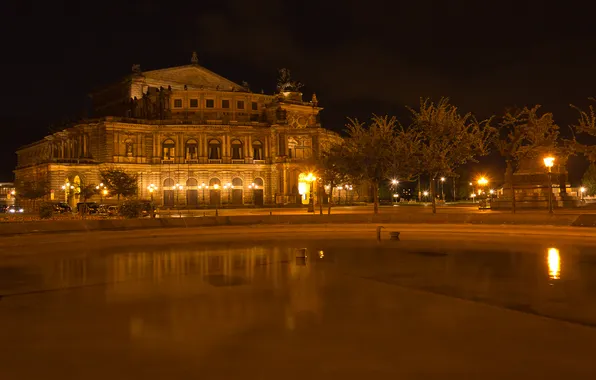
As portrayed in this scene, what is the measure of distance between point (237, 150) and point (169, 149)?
41.4ft

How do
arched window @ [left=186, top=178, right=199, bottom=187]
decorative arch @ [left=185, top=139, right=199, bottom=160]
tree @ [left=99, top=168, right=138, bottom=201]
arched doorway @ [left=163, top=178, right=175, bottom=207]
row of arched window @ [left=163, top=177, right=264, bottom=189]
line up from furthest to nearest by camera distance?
decorative arch @ [left=185, top=139, right=199, bottom=160]
arched window @ [left=186, top=178, right=199, bottom=187]
row of arched window @ [left=163, top=177, right=264, bottom=189]
arched doorway @ [left=163, top=178, right=175, bottom=207]
tree @ [left=99, top=168, right=138, bottom=201]

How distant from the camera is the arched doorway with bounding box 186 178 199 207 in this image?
9388 cm

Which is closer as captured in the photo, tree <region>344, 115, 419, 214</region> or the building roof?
tree <region>344, 115, 419, 214</region>

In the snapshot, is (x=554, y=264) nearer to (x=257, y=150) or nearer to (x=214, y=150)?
(x=214, y=150)

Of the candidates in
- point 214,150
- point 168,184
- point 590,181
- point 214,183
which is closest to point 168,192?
point 168,184

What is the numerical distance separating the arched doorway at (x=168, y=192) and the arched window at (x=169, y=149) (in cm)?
475

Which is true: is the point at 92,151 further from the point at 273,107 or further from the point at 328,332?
the point at 328,332

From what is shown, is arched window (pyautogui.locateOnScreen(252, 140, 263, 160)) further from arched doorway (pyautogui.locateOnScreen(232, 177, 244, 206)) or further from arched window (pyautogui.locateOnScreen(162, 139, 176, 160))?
arched window (pyautogui.locateOnScreen(162, 139, 176, 160))

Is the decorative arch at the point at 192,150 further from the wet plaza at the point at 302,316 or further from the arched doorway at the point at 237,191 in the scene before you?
the wet plaza at the point at 302,316

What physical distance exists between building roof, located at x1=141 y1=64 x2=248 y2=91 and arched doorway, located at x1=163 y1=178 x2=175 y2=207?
21750 millimetres

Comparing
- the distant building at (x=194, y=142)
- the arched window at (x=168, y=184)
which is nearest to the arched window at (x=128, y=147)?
the distant building at (x=194, y=142)

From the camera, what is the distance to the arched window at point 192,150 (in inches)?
3772

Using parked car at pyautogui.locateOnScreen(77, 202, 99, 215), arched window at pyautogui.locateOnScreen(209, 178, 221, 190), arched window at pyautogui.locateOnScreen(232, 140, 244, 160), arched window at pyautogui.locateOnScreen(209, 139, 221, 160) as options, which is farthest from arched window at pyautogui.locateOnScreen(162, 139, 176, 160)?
parked car at pyautogui.locateOnScreen(77, 202, 99, 215)

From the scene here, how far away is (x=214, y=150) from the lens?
98.1m
